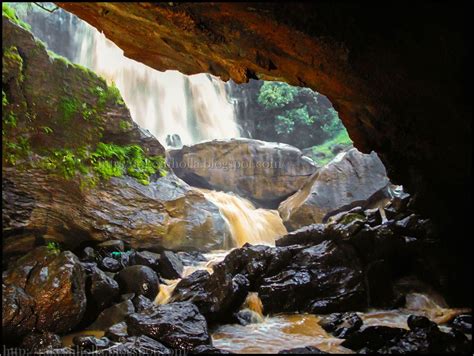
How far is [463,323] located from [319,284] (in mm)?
2883

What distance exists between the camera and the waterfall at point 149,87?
19.9 meters

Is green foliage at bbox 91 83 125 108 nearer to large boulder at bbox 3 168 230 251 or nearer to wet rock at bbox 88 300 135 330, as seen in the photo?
large boulder at bbox 3 168 230 251

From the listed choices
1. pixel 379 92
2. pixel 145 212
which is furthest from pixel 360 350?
pixel 145 212

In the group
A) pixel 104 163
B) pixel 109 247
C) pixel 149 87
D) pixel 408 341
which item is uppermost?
pixel 149 87

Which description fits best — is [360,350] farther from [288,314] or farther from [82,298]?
[82,298]

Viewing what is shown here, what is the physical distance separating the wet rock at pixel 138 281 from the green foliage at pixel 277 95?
17.8 meters

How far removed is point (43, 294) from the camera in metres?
5.95

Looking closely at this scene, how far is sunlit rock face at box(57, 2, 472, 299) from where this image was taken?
390 centimetres

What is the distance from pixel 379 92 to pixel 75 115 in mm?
7878

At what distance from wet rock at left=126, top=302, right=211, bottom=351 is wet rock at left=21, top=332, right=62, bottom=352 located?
45.7 inches

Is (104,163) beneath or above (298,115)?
beneath

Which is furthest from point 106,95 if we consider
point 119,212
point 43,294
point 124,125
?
point 43,294

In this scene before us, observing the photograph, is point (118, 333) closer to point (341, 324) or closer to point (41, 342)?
point (41, 342)

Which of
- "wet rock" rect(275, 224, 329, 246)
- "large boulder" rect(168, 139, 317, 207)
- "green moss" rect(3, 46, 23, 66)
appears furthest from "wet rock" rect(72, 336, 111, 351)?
"large boulder" rect(168, 139, 317, 207)
